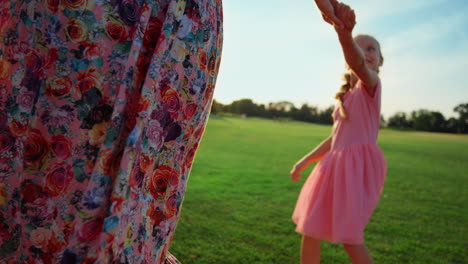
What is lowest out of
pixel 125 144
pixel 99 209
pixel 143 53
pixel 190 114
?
pixel 99 209

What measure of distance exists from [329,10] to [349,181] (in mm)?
1115

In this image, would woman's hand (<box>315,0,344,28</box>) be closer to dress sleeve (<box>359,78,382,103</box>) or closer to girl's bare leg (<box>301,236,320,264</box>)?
dress sleeve (<box>359,78,382,103</box>)

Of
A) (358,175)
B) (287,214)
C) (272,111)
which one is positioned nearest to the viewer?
(358,175)

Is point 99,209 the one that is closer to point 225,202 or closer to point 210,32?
point 210,32

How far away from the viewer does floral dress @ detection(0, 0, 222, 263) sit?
1.07 m

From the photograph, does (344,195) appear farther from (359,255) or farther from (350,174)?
(359,255)

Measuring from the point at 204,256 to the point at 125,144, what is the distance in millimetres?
2301

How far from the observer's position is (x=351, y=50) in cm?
210

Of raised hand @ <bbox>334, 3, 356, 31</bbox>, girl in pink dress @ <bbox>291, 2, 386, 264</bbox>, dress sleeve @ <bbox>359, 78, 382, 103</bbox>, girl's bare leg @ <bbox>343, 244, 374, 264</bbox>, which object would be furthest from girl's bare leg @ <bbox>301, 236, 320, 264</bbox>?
raised hand @ <bbox>334, 3, 356, 31</bbox>

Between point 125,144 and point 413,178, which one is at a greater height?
point 125,144

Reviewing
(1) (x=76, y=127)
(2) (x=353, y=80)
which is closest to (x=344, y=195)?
(2) (x=353, y=80)

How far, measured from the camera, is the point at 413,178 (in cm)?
965

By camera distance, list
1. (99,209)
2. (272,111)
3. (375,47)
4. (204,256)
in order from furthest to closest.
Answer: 1. (272,111)
2. (204,256)
3. (375,47)
4. (99,209)

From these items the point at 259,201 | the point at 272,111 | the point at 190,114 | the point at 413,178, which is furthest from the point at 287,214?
the point at 272,111
